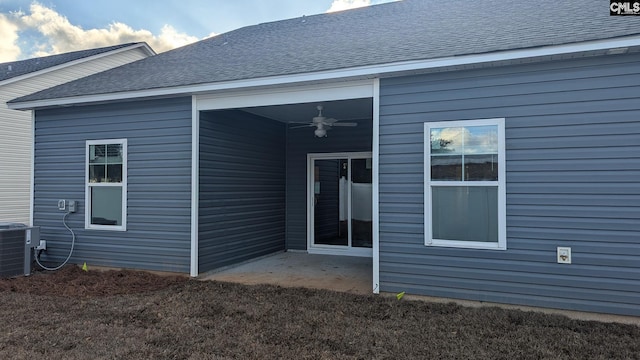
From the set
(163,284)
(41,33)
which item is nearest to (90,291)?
(163,284)

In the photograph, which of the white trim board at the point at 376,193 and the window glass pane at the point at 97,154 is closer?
the white trim board at the point at 376,193

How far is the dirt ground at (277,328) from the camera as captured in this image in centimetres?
315

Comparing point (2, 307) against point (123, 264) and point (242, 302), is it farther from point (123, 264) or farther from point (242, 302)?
point (242, 302)

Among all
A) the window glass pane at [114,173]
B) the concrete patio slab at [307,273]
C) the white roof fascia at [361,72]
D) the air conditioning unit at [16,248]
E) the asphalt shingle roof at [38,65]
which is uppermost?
the asphalt shingle roof at [38,65]

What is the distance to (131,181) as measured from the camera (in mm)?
6234

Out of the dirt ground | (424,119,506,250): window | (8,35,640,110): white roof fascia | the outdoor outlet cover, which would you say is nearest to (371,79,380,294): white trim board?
(8,35,640,110): white roof fascia

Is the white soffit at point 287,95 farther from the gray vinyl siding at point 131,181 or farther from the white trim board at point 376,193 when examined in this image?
the gray vinyl siding at point 131,181

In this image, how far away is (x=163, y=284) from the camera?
211 inches

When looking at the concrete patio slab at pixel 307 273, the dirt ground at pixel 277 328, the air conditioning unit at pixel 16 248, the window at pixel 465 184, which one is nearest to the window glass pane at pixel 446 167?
the window at pixel 465 184

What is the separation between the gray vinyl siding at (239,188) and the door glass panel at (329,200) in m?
0.72

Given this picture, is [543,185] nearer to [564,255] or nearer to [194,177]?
[564,255]

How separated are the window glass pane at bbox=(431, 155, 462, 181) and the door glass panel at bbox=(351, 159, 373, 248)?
3257mm

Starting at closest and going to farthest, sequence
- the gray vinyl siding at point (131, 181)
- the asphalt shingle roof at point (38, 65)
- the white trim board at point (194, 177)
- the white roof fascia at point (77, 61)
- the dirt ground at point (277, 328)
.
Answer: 1. the dirt ground at point (277, 328)
2. the white trim board at point (194, 177)
3. the gray vinyl siding at point (131, 181)
4. the white roof fascia at point (77, 61)
5. the asphalt shingle roof at point (38, 65)

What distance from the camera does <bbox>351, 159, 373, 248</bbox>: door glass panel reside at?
7.79 metres
